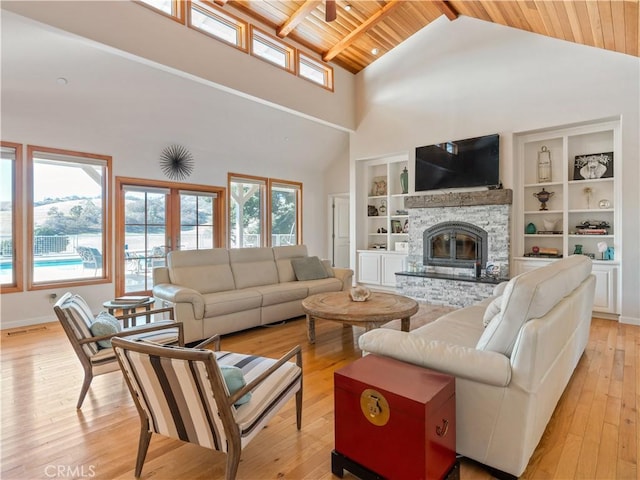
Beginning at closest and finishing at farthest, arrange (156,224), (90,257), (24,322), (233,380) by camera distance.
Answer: (233,380) → (24,322) → (90,257) → (156,224)

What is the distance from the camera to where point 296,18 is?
5008mm

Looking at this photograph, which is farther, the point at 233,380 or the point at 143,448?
the point at 143,448

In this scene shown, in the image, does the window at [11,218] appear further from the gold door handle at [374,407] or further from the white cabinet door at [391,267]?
the white cabinet door at [391,267]

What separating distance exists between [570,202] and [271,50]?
511 cm

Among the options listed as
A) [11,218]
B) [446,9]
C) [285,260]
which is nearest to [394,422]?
[285,260]

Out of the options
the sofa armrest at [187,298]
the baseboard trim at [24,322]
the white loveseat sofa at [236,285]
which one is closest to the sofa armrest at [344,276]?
the white loveseat sofa at [236,285]

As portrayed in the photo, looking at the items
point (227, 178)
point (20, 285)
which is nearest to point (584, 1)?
point (227, 178)

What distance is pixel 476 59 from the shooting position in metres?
5.57

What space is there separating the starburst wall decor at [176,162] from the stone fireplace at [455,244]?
4.08 m

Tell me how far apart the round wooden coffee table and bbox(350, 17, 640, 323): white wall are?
3192 mm

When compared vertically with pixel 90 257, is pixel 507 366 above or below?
below

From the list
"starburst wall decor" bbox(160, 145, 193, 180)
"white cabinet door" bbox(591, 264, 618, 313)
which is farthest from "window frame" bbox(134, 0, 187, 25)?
"white cabinet door" bbox(591, 264, 618, 313)

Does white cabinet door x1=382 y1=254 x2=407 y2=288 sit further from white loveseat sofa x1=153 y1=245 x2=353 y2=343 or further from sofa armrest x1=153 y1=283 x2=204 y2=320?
sofa armrest x1=153 y1=283 x2=204 y2=320

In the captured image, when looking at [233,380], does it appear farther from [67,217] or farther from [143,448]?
[67,217]
